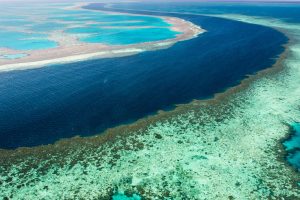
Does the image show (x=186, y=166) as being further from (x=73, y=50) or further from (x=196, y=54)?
(x=73, y=50)

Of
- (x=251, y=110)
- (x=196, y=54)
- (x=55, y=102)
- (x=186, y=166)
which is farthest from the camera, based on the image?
(x=196, y=54)

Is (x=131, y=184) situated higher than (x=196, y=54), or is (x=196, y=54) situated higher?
(x=196, y=54)

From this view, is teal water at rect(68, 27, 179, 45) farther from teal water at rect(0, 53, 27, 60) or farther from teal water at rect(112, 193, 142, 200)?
teal water at rect(112, 193, 142, 200)

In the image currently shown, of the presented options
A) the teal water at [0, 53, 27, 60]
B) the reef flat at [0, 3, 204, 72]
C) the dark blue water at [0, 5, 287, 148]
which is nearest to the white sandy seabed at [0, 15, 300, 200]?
the dark blue water at [0, 5, 287, 148]

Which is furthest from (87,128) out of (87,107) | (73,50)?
(73,50)

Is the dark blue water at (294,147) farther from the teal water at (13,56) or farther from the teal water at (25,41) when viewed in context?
the teal water at (25,41)

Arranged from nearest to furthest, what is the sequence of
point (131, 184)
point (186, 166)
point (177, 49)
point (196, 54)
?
1. point (131, 184)
2. point (186, 166)
3. point (196, 54)
4. point (177, 49)

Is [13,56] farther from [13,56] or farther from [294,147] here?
→ [294,147]
